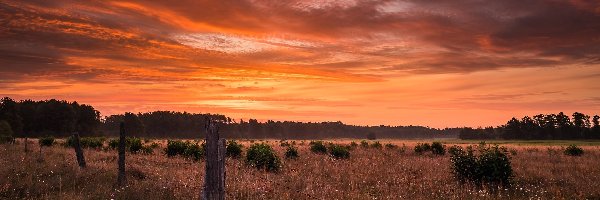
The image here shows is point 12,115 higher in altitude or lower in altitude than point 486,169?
higher

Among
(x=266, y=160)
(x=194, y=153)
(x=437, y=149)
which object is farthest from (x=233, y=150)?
(x=437, y=149)

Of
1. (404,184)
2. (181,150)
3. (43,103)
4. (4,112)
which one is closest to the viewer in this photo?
(404,184)

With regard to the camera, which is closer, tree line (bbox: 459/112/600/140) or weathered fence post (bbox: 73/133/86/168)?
weathered fence post (bbox: 73/133/86/168)

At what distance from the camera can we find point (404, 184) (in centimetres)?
1514

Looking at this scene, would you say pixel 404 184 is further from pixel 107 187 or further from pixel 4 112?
pixel 4 112

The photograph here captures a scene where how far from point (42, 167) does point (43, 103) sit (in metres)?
116

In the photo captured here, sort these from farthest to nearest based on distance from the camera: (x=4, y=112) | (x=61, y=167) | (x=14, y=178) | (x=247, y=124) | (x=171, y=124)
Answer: (x=247, y=124)
(x=171, y=124)
(x=4, y=112)
(x=61, y=167)
(x=14, y=178)

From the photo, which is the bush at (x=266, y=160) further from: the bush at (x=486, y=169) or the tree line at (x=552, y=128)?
the tree line at (x=552, y=128)

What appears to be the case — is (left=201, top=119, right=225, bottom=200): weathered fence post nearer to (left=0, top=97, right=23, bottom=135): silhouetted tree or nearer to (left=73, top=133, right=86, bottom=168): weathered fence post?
(left=73, top=133, right=86, bottom=168): weathered fence post

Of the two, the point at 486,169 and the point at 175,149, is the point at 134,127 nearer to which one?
the point at 175,149

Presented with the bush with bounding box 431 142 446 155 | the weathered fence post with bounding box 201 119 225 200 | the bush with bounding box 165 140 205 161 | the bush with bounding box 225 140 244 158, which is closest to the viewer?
the weathered fence post with bounding box 201 119 225 200

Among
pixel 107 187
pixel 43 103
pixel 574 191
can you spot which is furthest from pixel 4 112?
pixel 574 191

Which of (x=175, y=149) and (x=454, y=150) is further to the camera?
(x=175, y=149)

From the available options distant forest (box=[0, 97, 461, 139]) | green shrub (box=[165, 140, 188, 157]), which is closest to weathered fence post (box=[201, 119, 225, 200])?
green shrub (box=[165, 140, 188, 157])
